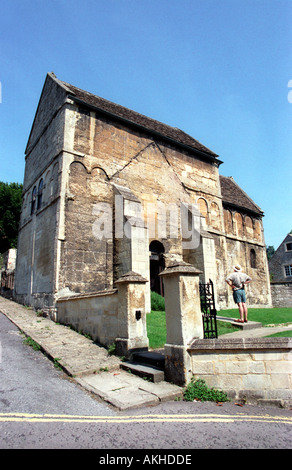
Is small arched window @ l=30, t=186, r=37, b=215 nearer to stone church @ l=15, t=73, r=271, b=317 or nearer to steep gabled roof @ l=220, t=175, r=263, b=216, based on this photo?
stone church @ l=15, t=73, r=271, b=317

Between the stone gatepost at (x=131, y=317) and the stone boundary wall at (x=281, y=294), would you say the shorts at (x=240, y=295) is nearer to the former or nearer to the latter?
the stone gatepost at (x=131, y=317)

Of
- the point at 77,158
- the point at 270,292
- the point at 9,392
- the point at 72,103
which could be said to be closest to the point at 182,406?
the point at 9,392

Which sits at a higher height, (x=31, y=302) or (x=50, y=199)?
(x=50, y=199)

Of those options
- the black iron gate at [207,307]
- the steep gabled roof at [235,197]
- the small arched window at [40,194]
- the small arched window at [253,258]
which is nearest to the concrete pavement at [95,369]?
the black iron gate at [207,307]

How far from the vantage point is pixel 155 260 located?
13.5 metres

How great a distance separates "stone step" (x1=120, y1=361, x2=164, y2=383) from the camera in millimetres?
5197

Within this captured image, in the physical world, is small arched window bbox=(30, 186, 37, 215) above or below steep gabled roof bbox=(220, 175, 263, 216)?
below

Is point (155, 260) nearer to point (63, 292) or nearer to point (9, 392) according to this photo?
point (63, 292)

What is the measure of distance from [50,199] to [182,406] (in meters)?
9.96

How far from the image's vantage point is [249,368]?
15.0 feet

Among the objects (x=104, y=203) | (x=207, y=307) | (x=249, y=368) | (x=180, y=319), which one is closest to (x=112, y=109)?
(x=104, y=203)

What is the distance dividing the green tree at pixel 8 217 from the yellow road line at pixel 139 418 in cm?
2790
